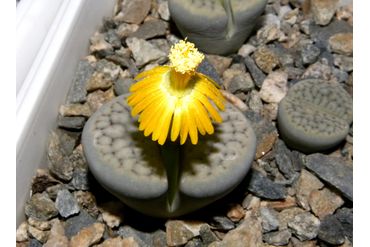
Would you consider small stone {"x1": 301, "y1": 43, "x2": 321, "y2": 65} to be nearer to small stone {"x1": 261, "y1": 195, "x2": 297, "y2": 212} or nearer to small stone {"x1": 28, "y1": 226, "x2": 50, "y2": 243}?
small stone {"x1": 261, "y1": 195, "x2": 297, "y2": 212}

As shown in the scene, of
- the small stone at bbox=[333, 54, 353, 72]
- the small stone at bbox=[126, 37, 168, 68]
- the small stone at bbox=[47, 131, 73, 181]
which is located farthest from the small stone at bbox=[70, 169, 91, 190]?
the small stone at bbox=[333, 54, 353, 72]

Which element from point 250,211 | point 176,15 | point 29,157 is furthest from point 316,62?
point 29,157

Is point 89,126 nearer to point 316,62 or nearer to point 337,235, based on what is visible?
point 337,235

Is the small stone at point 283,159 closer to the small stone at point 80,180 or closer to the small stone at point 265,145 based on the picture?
the small stone at point 265,145

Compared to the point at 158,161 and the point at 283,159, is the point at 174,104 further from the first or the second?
the point at 283,159

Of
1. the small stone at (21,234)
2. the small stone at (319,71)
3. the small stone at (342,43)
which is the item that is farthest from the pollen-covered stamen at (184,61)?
the small stone at (342,43)
